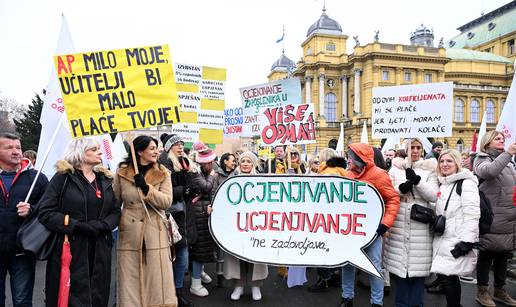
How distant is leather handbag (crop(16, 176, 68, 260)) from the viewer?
3.35 meters

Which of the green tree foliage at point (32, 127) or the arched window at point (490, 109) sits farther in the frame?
the arched window at point (490, 109)

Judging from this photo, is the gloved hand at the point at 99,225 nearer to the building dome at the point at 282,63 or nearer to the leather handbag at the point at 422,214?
the leather handbag at the point at 422,214

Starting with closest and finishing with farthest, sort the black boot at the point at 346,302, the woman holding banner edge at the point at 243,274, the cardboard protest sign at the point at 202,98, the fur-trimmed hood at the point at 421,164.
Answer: the fur-trimmed hood at the point at 421,164, the black boot at the point at 346,302, the woman holding banner edge at the point at 243,274, the cardboard protest sign at the point at 202,98

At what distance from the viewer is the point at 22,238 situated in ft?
11.1

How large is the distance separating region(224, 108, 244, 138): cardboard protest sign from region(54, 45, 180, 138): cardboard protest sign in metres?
7.21

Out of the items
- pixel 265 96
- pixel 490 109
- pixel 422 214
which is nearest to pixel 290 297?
pixel 422 214

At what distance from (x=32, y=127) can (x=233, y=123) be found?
19.0 metres

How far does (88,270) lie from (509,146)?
4.80m

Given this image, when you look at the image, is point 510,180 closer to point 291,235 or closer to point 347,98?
point 291,235

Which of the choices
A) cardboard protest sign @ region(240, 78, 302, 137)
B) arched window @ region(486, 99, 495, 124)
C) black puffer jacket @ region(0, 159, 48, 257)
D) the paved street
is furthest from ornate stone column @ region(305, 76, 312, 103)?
black puffer jacket @ region(0, 159, 48, 257)

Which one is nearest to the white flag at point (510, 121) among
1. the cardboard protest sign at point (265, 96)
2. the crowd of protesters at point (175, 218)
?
the crowd of protesters at point (175, 218)

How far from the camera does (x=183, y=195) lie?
4781 millimetres

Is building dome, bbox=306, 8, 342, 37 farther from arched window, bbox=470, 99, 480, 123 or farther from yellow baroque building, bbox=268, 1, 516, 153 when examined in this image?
arched window, bbox=470, 99, 480, 123

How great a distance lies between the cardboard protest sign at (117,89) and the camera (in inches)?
155
